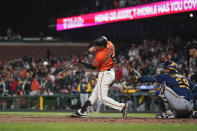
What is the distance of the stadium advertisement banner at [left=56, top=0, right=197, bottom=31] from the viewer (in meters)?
21.0

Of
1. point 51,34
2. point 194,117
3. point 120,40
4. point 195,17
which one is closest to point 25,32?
point 51,34

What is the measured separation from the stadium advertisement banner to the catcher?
36.4ft

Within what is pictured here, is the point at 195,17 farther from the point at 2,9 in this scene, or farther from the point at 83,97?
the point at 2,9

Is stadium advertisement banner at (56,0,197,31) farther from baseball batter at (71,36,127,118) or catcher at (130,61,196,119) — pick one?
baseball batter at (71,36,127,118)

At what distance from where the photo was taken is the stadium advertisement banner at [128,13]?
827 inches

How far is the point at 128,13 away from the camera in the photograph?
81.1ft

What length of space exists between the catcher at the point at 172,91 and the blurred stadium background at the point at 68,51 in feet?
6.83

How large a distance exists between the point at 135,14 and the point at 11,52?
1218 centimetres

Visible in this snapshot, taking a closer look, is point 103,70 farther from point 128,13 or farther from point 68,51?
point 68,51

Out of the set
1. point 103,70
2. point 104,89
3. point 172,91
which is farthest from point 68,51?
point 172,91

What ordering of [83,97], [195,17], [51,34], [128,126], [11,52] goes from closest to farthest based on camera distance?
[128,126], [83,97], [195,17], [11,52], [51,34]

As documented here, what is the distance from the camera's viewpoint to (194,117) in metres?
10.3

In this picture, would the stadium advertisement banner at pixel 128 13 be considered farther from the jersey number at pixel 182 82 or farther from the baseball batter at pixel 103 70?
the baseball batter at pixel 103 70

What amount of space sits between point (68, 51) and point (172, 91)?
78.9 ft
